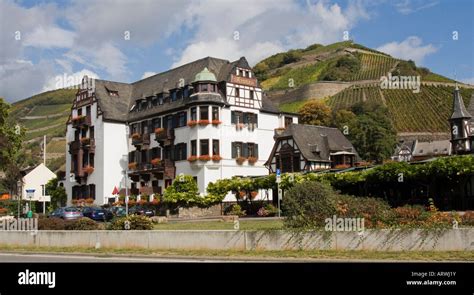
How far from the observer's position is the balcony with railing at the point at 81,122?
68.6 metres

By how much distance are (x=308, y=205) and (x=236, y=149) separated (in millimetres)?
36610

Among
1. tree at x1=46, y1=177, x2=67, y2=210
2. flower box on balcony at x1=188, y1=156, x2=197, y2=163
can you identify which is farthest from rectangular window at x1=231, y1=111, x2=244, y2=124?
tree at x1=46, y1=177, x2=67, y2=210

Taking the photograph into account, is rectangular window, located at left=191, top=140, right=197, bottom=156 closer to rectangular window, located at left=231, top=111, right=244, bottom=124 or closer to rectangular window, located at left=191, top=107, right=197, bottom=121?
rectangular window, located at left=191, top=107, right=197, bottom=121

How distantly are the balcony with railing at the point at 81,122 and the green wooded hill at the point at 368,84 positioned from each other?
2826 cm

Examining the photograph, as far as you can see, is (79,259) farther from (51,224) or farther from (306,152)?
(306,152)

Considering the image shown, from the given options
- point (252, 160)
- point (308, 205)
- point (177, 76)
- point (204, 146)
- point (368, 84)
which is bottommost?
point (308, 205)

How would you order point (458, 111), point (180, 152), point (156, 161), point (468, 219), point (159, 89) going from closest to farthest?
point (468, 219)
point (180, 152)
point (156, 161)
point (159, 89)
point (458, 111)

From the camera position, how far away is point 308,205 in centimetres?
2373

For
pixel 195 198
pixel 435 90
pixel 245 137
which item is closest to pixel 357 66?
pixel 435 90

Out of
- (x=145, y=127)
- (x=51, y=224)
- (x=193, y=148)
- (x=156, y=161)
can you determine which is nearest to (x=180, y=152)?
(x=193, y=148)
